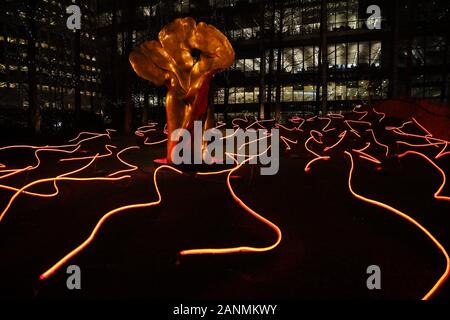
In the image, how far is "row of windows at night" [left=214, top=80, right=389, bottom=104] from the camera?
3291 cm

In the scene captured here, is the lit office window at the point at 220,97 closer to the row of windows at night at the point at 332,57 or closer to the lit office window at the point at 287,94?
the row of windows at night at the point at 332,57

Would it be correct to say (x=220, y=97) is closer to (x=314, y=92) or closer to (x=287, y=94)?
(x=287, y=94)

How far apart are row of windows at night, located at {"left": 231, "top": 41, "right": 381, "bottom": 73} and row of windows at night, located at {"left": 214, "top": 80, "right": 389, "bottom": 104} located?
171 cm

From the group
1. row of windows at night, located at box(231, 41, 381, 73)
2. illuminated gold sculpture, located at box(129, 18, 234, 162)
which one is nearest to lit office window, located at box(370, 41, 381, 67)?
row of windows at night, located at box(231, 41, 381, 73)

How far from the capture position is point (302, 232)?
201 inches

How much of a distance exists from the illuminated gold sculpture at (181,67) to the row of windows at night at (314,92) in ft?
86.5

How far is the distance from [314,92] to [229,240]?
32.4 meters

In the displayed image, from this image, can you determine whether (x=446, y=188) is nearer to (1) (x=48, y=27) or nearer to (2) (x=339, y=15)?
(1) (x=48, y=27)

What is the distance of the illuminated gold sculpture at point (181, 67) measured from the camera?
31.1 feet

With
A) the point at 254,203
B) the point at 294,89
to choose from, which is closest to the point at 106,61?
the point at 294,89

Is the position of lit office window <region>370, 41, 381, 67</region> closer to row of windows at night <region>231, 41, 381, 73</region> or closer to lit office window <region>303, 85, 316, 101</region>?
row of windows at night <region>231, 41, 381, 73</region>

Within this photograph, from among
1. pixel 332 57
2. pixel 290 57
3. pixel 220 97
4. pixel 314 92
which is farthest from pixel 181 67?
pixel 220 97
